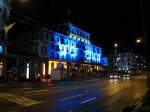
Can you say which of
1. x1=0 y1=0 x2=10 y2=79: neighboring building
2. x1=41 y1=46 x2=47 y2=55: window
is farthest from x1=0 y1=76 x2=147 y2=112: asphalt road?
x1=41 y1=46 x2=47 y2=55: window

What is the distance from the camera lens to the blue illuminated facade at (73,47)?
7419 centimetres

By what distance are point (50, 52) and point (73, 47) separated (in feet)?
51.9

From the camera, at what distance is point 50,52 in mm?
72188

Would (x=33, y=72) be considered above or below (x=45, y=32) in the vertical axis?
below

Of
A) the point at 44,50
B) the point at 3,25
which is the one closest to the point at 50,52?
the point at 44,50

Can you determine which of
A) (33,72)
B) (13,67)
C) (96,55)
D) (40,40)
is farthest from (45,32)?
(96,55)

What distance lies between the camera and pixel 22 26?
74.7 meters

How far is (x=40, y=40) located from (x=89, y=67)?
34.7m

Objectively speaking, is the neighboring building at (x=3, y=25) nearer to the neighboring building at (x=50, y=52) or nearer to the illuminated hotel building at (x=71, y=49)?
the neighboring building at (x=50, y=52)

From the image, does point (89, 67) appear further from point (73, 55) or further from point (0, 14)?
point (0, 14)

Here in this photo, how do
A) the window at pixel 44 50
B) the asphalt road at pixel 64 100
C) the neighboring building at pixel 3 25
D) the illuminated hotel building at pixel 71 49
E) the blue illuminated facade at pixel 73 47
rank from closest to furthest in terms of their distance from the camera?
the asphalt road at pixel 64 100
the neighboring building at pixel 3 25
the window at pixel 44 50
the illuminated hotel building at pixel 71 49
the blue illuminated facade at pixel 73 47

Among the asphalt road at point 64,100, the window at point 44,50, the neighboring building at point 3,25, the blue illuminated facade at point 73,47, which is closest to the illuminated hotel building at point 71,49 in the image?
the blue illuminated facade at point 73,47

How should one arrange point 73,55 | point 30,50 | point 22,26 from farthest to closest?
point 73,55, point 22,26, point 30,50

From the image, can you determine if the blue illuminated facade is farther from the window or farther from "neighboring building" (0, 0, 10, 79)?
"neighboring building" (0, 0, 10, 79)
